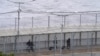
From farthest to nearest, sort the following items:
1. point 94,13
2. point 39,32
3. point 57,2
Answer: point 57,2 < point 94,13 < point 39,32

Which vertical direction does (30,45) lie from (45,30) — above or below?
below

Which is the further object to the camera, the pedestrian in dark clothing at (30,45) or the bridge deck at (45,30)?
the bridge deck at (45,30)

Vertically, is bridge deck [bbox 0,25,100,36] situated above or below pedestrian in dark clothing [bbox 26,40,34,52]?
above

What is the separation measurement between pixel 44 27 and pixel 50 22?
1.59 meters

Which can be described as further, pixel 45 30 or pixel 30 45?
pixel 45 30

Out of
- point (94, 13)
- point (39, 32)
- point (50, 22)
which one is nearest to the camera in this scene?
point (39, 32)

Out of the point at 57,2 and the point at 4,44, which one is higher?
the point at 57,2

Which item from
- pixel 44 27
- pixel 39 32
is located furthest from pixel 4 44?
pixel 44 27

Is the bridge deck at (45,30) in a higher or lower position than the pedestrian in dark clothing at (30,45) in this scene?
higher

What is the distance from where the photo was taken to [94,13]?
23.0m

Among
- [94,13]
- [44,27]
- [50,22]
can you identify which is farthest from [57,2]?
[44,27]

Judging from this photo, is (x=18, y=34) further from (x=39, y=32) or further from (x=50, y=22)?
(x=50, y=22)

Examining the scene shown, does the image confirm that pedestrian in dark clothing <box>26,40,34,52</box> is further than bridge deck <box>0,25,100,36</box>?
No

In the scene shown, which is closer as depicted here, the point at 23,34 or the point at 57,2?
the point at 23,34
